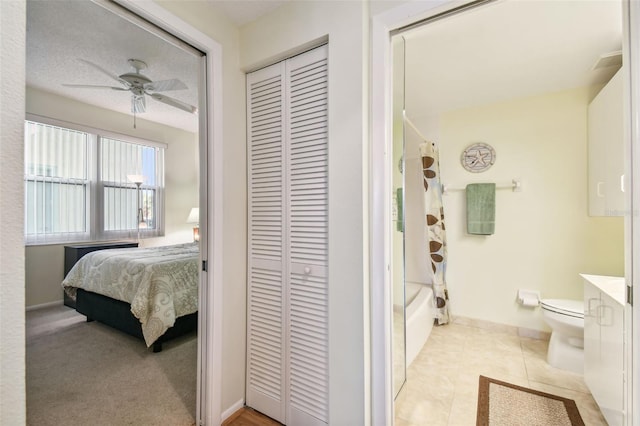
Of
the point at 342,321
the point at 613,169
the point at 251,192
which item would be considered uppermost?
the point at 613,169

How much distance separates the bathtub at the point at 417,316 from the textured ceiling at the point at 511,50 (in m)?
1.53

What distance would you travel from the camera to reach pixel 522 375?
2.07 metres

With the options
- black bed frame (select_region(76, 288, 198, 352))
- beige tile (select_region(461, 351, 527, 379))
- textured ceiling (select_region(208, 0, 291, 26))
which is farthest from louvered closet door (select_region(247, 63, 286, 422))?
beige tile (select_region(461, 351, 527, 379))

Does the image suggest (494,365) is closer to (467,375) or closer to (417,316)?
(467,375)

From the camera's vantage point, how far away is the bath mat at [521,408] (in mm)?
1631

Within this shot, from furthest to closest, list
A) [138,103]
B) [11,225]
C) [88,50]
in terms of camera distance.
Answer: [138,103], [88,50], [11,225]

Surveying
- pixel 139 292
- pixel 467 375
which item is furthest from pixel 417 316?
pixel 139 292

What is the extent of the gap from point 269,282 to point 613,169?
249cm

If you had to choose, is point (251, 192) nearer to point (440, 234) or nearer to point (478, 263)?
point (440, 234)

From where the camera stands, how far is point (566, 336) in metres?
2.16

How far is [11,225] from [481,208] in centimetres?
321

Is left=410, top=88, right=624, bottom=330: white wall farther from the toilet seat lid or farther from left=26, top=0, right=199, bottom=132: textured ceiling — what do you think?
left=26, top=0, right=199, bottom=132: textured ceiling

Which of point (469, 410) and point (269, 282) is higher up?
point (269, 282)

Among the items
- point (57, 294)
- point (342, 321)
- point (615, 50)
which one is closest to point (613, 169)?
→ point (615, 50)
